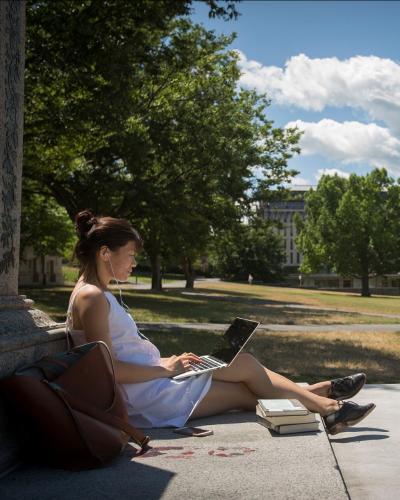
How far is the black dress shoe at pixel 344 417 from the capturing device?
397cm

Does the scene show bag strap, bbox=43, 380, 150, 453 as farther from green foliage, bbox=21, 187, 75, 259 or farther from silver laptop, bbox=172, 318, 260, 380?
green foliage, bbox=21, 187, 75, 259

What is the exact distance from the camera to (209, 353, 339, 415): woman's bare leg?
13.2 feet

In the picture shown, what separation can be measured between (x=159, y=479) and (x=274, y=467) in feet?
1.71

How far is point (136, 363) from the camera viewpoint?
3.74 m

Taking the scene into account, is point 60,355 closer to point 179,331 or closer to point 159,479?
point 159,479

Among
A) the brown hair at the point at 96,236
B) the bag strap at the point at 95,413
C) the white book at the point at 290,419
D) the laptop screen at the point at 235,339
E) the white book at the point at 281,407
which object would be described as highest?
the brown hair at the point at 96,236

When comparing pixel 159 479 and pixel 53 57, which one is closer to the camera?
pixel 159 479

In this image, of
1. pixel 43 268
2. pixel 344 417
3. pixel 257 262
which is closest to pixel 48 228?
pixel 43 268

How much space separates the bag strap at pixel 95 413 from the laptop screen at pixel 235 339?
40.3 inches

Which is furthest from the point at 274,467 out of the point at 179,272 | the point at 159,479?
the point at 179,272

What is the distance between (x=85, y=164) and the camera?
2302cm

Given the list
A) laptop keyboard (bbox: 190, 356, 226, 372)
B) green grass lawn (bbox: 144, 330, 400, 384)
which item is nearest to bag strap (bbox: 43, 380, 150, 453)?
laptop keyboard (bbox: 190, 356, 226, 372)

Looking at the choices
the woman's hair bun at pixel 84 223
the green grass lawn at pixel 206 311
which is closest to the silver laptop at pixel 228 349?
the woman's hair bun at pixel 84 223

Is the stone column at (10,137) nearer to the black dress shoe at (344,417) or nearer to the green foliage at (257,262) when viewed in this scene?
the black dress shoe at (344,417)
